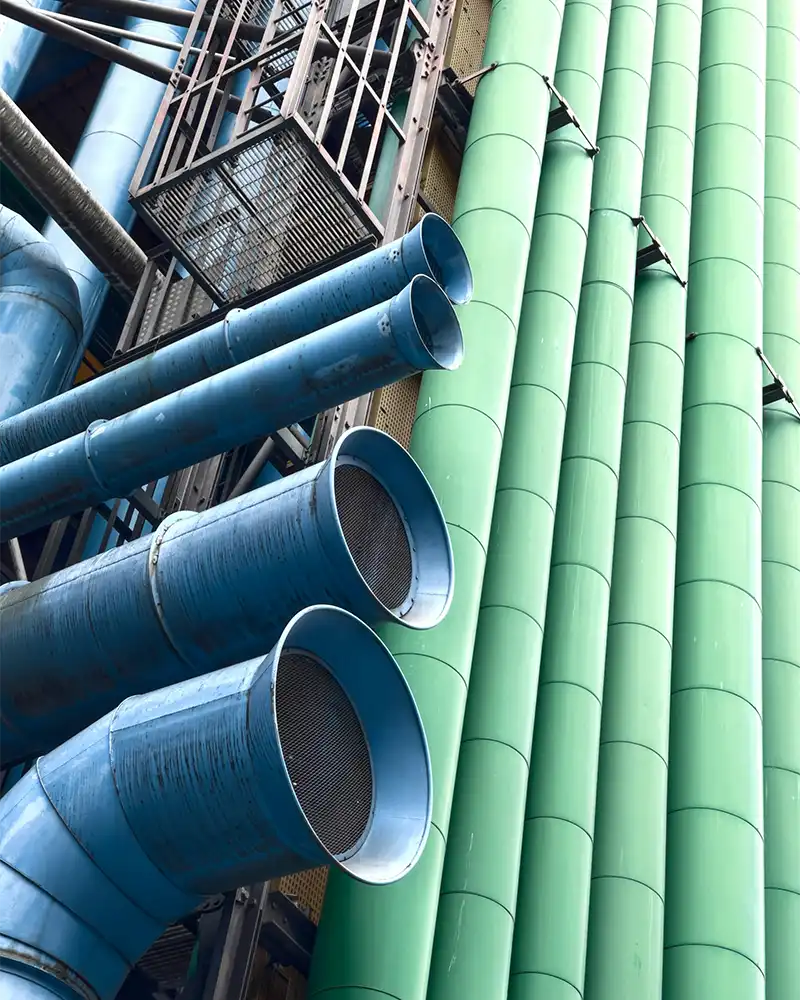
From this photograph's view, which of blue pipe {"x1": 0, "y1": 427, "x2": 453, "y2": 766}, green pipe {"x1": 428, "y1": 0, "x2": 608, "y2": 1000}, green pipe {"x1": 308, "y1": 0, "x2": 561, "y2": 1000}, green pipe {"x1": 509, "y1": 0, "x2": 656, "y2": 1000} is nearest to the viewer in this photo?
blue pipe {"x1": 0, "y1": 427, "x2": 453, "y2": 766}

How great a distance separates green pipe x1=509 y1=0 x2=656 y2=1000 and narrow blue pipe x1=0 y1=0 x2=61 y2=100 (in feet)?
27.0

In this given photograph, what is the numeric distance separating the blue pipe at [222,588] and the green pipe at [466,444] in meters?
2.23

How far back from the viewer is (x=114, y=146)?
20.2m

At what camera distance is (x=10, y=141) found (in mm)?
15859

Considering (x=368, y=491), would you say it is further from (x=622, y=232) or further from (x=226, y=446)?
(x=622, y=232)

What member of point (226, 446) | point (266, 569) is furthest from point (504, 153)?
point (266, 569)

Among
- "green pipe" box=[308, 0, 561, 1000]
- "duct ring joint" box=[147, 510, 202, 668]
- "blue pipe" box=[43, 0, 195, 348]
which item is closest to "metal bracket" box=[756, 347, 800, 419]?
"green pipe" box=[308, 0, 561, 1000]

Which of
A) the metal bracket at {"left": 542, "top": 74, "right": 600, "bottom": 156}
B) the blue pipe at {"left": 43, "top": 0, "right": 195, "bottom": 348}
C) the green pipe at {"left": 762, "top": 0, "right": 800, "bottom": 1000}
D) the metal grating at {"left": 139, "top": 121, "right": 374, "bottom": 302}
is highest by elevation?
the metal grating at {"left": 139, "top": 121, "right": 374, "bottom": 302}

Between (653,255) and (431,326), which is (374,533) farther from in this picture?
(653,255)

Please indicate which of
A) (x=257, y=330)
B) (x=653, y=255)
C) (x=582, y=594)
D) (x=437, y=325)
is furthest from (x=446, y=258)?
(x=653, y=255)

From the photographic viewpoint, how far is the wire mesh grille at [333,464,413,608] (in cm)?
938

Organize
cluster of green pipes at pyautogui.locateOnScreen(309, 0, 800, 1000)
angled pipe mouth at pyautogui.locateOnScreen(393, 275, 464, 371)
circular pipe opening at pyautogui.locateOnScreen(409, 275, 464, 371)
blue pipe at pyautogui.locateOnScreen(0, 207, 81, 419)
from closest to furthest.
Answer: angled pipe mouth at pyautogui.locateOnScreen(393, 275, 464, 371) < circular pipe opening at pyautogui.locateOnScreen(409, 275, 464, 371) < cluster of green pipes at pyautogui.locateOnScreen(309, 0, 800, 1000) < blue pipe at pyautogui.locateOnScreen(0, 207, 81, 419)

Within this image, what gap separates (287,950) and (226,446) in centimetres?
386

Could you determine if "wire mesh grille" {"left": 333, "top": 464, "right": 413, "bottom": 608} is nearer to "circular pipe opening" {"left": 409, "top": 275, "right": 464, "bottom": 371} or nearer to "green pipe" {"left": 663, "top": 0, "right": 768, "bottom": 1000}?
"circular pipe opening" {"left": 409, "top": 275, "right": 464, "bottom": 371}
